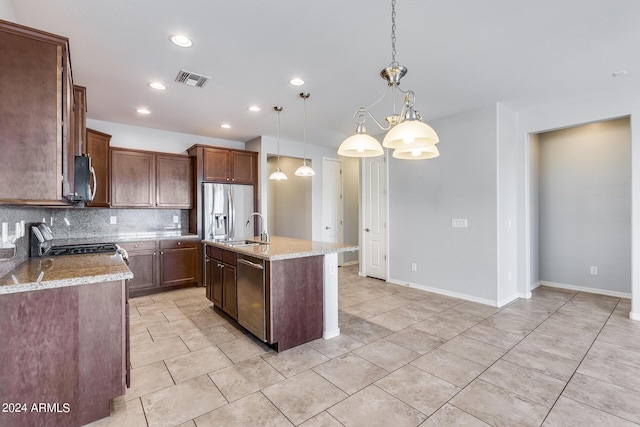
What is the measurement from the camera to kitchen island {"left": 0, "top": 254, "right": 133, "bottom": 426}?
1620mm

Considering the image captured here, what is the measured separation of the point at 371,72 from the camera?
3.03 m

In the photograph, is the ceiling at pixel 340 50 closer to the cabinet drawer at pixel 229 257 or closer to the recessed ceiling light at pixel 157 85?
the recessed ceiling light at pixel 157 85

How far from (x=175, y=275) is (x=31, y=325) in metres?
3.35

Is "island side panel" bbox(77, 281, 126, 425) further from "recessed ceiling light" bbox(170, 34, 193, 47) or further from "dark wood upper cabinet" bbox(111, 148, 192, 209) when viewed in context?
"dark wood upper cabinet" bbox(111, 148, 192, 209)

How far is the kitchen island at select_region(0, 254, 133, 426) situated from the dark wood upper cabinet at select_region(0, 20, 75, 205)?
51 centimetres

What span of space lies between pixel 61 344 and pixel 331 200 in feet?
17.8

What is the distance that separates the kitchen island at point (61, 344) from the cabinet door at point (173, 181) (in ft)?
10.4

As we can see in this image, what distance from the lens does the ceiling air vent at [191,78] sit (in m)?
3.08

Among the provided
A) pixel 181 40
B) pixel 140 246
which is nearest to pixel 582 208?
pixel 181 40

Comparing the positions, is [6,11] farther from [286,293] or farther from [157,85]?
[286,293]

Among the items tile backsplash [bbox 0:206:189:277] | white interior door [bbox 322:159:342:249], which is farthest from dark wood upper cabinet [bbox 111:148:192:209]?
white interior door [bbox 322:159:342:249]

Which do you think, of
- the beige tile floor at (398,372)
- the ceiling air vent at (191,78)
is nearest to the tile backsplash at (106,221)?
the beige tile floor at (398,372)

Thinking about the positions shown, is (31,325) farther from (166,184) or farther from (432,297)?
(432,297)

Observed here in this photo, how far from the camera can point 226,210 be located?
5289 mm
